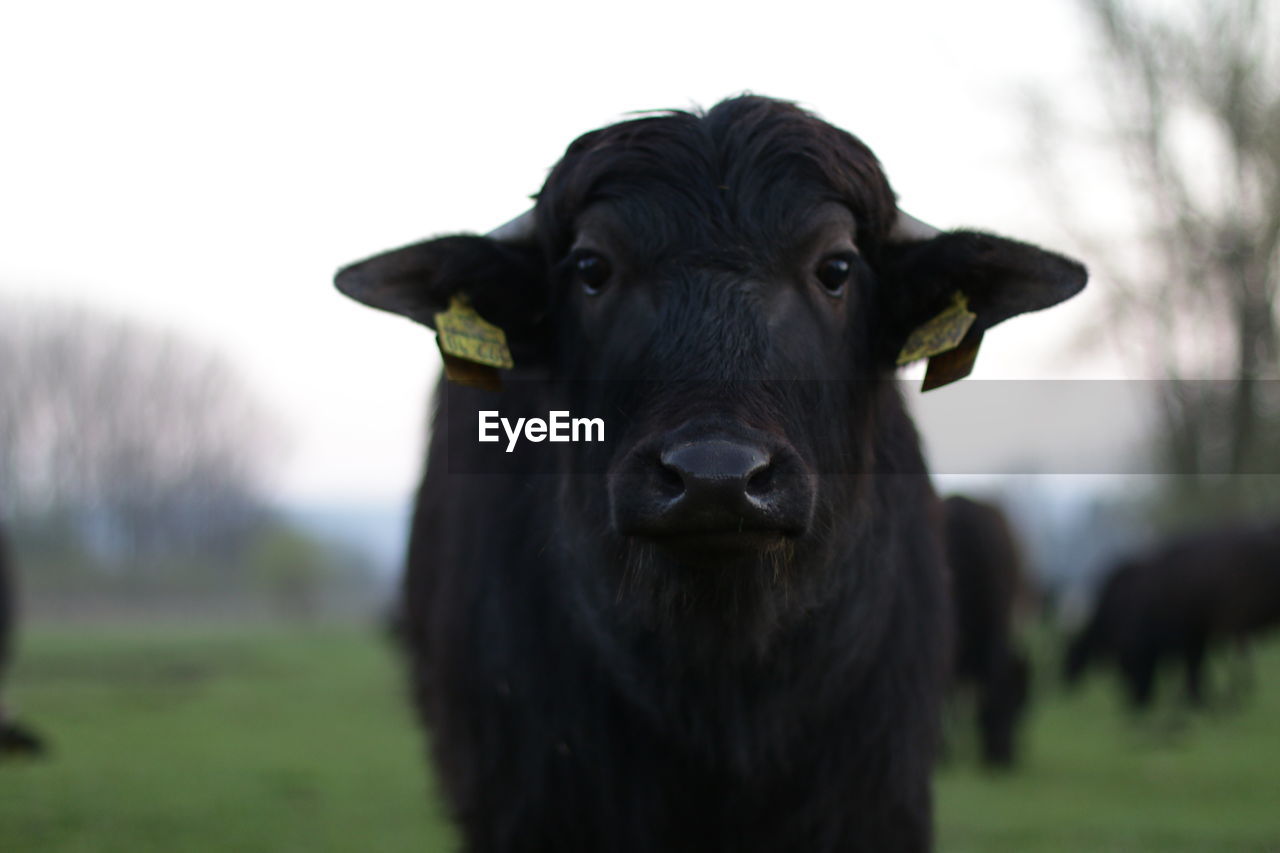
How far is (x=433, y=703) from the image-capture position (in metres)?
4.18

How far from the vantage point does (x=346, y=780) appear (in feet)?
28.8

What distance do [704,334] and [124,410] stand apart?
54938 mm

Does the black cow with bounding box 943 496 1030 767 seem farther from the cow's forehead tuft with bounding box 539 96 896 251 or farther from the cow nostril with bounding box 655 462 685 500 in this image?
the cow nostril with bounding box 655 462 685 500

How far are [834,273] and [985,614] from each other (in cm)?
852

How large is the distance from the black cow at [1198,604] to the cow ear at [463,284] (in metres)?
15.0

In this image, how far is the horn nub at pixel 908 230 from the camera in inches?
142

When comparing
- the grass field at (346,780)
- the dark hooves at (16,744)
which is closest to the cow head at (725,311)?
the grass field at (346,780)

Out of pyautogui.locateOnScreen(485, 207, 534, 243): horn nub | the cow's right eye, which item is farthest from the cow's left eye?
pyautogui.locateOnScreen(485, 207, 534, 243): horn nub

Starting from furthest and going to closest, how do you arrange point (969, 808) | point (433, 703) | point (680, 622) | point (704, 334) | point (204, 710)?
point (204, 710) < point (969, 808) < point (433, 703) < point (680, 622) < point (704, 334)

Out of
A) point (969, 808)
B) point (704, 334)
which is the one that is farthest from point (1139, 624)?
point (704, 334)

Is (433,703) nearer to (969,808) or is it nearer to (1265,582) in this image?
(969,808)
